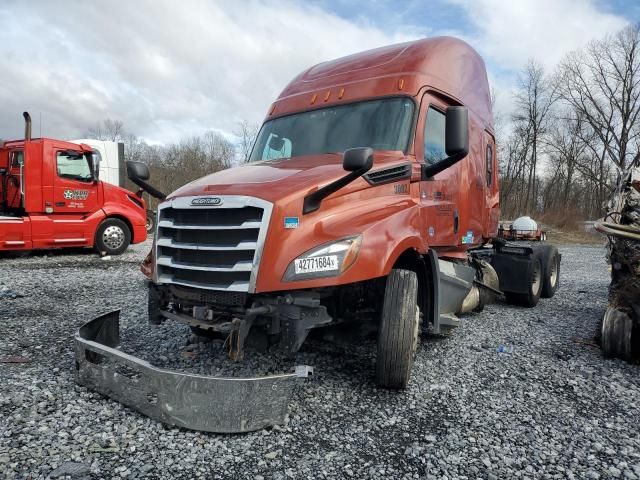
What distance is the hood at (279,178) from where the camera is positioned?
350cm

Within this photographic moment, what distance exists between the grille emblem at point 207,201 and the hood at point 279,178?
0.07 meters

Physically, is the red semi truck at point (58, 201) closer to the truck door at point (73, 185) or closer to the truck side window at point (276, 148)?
the truck door at point (73, 185)

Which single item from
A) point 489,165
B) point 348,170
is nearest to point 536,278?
point 489,165

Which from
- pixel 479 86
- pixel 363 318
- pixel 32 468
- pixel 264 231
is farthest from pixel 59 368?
pixel 479 86

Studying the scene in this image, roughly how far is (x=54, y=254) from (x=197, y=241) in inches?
435

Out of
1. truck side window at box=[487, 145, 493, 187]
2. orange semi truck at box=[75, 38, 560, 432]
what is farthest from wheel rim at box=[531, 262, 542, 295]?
orange semi truck at box=[75, 38, 560, 432]

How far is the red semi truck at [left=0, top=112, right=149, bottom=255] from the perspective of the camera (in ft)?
36.9

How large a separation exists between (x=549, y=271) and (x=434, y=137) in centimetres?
496

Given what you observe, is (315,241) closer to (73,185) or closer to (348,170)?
(348,170)

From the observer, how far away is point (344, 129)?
4.73 metres

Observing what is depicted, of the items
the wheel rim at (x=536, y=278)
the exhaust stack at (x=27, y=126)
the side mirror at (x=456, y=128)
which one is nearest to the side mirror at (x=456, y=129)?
the side mirror at (x=456, y=128)

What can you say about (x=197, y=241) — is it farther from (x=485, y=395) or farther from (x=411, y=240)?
(x=485, y=395)

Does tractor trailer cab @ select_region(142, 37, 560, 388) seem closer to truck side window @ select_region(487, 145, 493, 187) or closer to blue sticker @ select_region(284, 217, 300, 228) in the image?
blue sticker @ select_region(284, 217, 300, 228)

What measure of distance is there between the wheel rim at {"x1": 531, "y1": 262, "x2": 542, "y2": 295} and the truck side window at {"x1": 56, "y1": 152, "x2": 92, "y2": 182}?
1081cm
